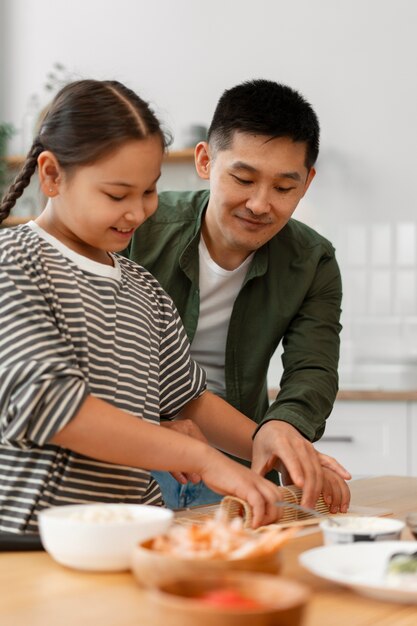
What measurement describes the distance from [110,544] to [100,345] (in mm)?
434

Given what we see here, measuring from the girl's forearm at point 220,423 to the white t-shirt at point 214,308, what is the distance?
56cm

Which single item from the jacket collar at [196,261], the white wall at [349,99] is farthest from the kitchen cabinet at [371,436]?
the jacket collar at [196,261]

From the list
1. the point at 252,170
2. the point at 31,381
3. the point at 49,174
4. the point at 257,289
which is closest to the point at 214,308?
the point at 257,289

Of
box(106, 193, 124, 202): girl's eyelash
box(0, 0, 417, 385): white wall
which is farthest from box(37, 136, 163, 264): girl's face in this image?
box(0, 0, 417, 385): white wall

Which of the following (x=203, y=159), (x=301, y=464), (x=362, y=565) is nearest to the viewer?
(x=362, y=565)

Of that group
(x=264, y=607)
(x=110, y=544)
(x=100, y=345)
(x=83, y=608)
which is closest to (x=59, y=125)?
(x=100, y=345)

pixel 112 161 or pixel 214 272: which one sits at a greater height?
pixel 112 161

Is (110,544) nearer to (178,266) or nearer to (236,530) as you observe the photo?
(236,530)

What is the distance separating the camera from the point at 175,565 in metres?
0.86

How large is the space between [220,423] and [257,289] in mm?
596

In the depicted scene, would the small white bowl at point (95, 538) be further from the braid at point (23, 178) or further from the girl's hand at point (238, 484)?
the braid at point (23, 178)

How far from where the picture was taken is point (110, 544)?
1.06 metres

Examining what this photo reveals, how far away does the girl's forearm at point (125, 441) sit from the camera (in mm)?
1236

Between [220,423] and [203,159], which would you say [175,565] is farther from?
[203,159]
